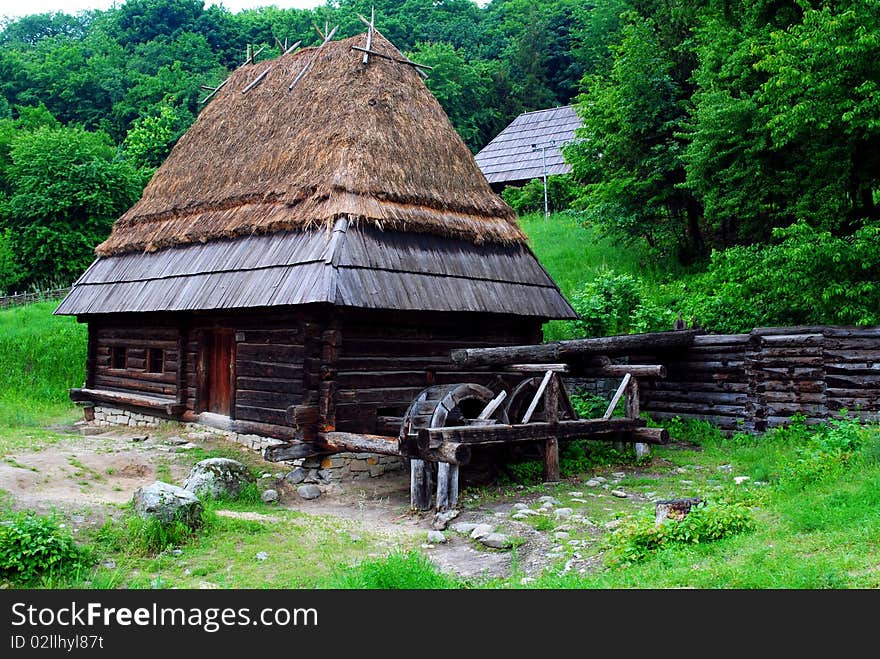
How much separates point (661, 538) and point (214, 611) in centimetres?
370

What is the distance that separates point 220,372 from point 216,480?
4500 millimetres

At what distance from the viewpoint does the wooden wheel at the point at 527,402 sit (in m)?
11.5

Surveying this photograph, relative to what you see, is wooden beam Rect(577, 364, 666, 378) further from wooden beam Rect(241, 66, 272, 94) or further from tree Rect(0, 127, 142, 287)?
tree Rect(0, 127, 142, 287)

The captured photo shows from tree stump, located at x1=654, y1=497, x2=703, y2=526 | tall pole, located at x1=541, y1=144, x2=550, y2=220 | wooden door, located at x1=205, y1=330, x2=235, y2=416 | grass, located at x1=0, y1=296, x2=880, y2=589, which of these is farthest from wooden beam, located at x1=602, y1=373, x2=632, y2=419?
tall pole, located at x1=541, y1=144, x2=550, y2=220

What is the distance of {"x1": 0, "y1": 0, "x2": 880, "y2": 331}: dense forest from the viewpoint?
1220 cm

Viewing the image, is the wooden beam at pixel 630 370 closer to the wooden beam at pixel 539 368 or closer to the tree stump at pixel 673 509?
the wooden beam at pixel 539 368

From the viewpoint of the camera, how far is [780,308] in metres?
13.4

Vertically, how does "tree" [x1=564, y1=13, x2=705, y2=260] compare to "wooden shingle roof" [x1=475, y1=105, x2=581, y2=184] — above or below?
below

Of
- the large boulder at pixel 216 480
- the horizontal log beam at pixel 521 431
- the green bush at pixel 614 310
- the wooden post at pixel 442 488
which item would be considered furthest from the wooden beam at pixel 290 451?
the green bush at pixel 614 310

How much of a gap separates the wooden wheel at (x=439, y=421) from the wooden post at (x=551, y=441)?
2.07ft

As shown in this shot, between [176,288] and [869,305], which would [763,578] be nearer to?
[869,305]

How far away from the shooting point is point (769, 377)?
12680 millimetres

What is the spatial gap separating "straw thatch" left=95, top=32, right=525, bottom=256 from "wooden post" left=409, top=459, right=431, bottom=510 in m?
3.92

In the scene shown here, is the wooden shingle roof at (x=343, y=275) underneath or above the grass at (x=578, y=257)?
underneath
